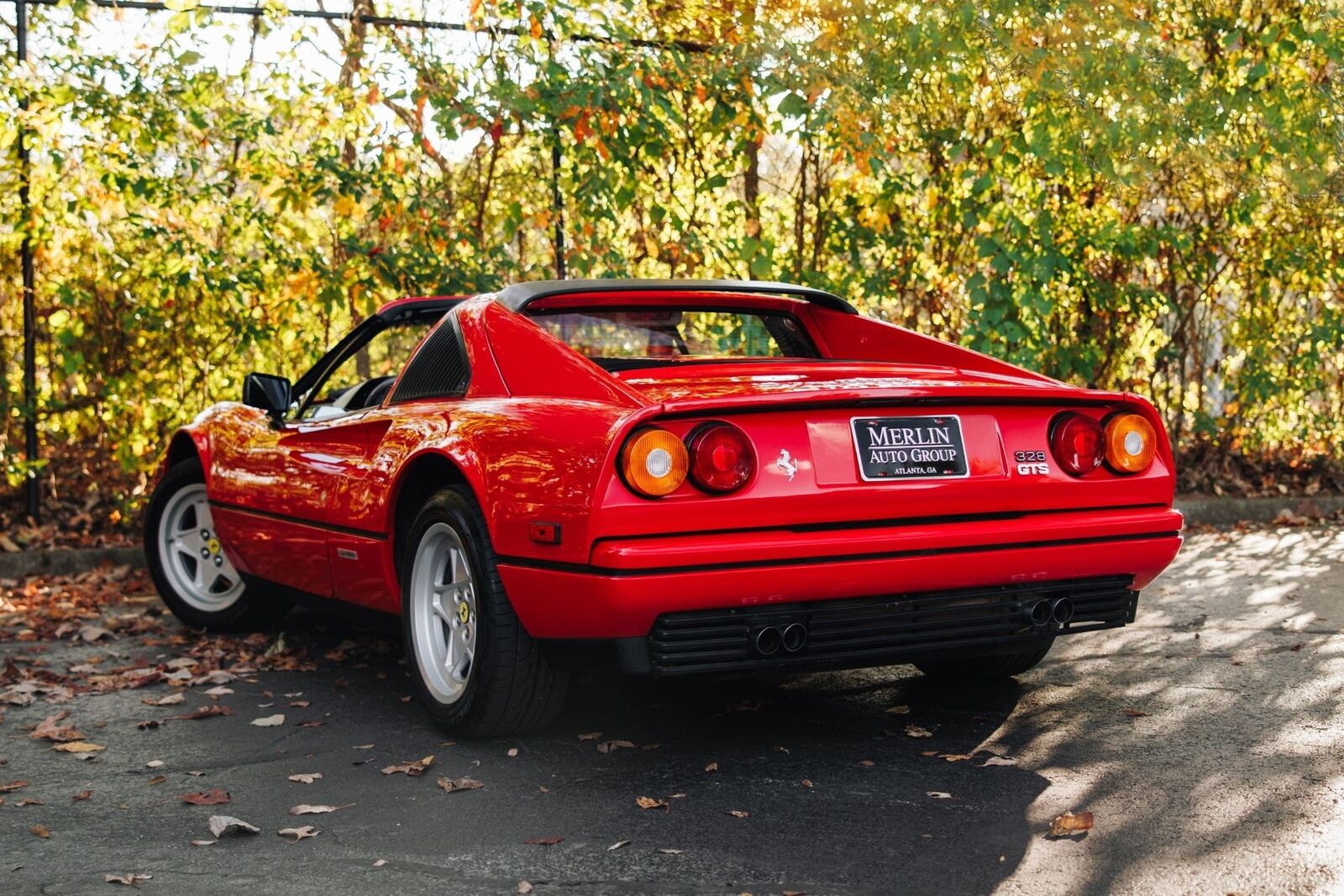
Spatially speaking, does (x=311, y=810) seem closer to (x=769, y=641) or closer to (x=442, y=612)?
(x=442, y=612)

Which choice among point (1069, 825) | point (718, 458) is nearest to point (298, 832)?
point (718, 458)

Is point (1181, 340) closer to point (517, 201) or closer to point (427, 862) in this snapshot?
point (517, 201)

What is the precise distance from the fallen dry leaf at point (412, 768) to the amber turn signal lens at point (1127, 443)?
213 cm

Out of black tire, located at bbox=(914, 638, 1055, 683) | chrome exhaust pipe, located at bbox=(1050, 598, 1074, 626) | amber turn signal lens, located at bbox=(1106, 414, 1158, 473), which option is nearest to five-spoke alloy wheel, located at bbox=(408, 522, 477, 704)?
black tire, located at bbox=(914, 638, 1055, 683)

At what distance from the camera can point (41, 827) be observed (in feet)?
12.0

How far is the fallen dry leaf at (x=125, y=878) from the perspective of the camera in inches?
126

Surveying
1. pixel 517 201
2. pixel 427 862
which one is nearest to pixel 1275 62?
pixel 517 201

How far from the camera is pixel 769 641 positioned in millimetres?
3771

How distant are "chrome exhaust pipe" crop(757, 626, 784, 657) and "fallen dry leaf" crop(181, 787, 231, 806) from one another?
1447 mm

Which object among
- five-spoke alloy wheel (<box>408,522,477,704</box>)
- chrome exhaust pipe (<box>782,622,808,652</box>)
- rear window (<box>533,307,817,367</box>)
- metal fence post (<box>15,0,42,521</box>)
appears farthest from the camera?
metal fence post (<box>15,0,42,521</box>)

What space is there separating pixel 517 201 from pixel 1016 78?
317cm

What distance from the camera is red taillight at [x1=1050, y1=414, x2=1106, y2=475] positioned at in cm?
420

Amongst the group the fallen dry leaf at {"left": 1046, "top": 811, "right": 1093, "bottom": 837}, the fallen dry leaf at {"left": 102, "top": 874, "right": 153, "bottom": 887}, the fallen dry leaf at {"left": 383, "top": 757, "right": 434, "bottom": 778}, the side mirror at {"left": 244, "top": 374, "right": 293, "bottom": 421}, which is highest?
the side mirror at {"left": 244, "top": 374, "right": 293, "bottom": 421}

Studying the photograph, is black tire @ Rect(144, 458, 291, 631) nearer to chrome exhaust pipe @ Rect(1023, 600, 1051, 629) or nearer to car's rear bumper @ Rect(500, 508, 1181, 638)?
car's rear bumper @ Rect(500, 508, 1181, 638)
